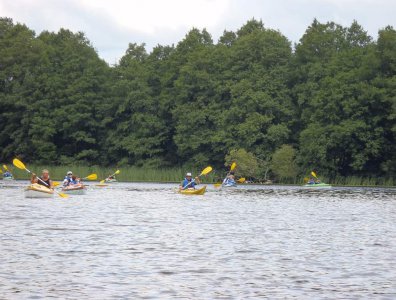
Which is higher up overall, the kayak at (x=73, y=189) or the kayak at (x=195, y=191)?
the kayak at (x=195, y=191)

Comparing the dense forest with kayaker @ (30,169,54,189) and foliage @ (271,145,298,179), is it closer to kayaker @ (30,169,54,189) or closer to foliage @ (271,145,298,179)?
foliage @ (271,145,298,179)

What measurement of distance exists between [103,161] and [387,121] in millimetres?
31697

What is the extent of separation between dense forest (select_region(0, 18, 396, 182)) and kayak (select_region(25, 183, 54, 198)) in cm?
3290

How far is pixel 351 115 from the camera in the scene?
2955 inches

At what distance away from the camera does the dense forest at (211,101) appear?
7525cm

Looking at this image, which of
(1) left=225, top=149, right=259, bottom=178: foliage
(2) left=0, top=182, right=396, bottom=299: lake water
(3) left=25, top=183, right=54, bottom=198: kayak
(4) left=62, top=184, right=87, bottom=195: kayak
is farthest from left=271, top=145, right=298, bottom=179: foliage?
(2) left=0, top=182, right=396, bottom=299: lake water

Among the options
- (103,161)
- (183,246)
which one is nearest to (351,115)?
(103,161)

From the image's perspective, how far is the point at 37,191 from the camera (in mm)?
44938

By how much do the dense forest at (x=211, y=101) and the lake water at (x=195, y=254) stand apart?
40.3 m

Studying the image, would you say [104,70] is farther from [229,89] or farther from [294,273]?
[294,273]

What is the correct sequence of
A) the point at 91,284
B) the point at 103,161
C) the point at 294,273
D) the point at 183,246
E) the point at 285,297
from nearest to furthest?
1. the point at 285,297
2. the point at 91,284
3. the point at 294,273
4. the point at 183,246
5. the point at 103,161

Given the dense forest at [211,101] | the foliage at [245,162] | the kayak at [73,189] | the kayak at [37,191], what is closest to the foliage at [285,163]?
the dense forest at [211,101]

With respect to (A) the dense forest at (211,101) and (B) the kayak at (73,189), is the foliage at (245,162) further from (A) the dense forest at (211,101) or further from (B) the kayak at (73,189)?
(B) the kayak at (73,189)

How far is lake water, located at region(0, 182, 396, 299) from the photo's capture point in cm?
1584
